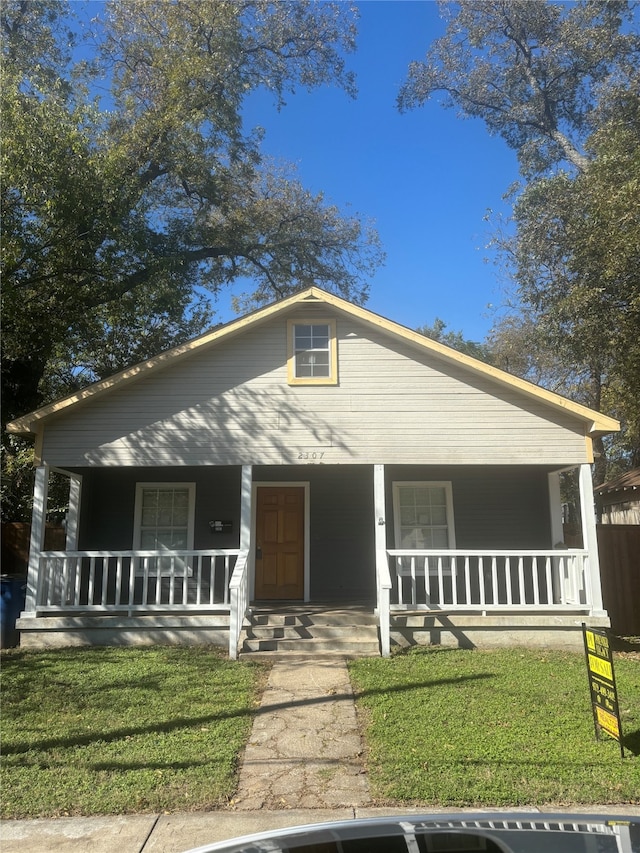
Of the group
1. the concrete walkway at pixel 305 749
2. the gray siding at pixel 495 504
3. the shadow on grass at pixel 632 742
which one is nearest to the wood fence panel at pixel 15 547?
the gray siding at pixel 495 504

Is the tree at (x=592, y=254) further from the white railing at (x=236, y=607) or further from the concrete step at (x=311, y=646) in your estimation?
the white railing at (x=236, y=607)

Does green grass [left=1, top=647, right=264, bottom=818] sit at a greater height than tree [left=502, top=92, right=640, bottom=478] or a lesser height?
lesser

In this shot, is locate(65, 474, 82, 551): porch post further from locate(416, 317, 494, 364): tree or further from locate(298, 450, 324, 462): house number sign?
locate(416, 317, 494, 364): tree

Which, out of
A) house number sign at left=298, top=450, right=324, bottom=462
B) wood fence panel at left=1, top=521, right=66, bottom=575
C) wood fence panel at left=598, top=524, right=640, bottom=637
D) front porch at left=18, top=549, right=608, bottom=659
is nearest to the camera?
front porch at left=18, top=549, right=608, bottom=659

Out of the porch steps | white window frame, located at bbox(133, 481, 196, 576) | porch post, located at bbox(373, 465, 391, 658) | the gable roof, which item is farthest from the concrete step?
the gable roof

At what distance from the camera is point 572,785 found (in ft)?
15.2

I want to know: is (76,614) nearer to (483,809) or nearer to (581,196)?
(483,809)

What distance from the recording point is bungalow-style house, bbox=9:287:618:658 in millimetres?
9250

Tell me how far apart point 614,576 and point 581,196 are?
792 cm

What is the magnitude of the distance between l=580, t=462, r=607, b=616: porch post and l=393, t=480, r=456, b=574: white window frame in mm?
2638

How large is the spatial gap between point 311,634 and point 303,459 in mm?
2637

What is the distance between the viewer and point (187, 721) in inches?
242

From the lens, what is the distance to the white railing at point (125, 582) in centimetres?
927

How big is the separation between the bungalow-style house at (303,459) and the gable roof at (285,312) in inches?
1.0
